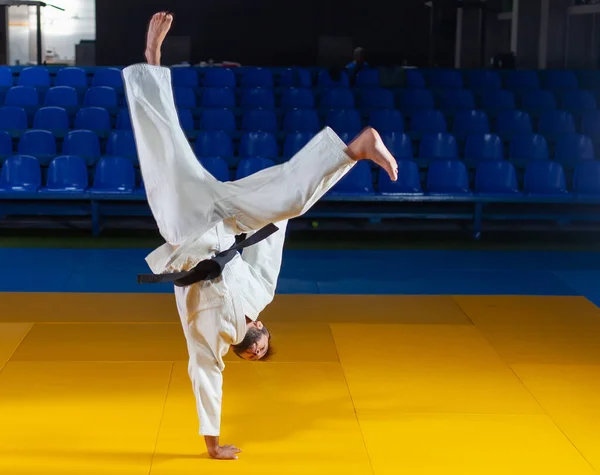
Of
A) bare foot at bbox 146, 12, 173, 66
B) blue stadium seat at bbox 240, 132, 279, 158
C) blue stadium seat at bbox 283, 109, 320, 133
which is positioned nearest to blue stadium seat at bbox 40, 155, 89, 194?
blue stadium seat at bbox 240, 132, 279, 158

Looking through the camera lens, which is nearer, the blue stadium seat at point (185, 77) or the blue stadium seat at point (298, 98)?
the blue stadium seat at point (298, 98)

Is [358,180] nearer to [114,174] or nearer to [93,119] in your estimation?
[114,174]

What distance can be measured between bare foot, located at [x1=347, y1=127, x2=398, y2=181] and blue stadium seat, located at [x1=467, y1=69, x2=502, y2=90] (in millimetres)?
8777

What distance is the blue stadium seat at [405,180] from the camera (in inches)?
363

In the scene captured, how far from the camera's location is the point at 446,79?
1166cm

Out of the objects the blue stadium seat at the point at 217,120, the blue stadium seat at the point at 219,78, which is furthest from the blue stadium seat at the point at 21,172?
the blue stadium seat at the point at 219,78

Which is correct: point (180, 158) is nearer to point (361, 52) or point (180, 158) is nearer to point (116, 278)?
point (116, 278)

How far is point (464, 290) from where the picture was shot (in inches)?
289

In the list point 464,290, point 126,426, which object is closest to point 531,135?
point 464,290

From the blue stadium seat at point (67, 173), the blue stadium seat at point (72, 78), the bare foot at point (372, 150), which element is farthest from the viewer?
the blue stadium seat at point (72, 78)

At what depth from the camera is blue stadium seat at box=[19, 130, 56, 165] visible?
376 inches

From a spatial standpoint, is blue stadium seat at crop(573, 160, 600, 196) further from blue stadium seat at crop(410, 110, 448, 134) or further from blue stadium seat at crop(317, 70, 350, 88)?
blue stadium seat at crop(317, 70, 350, 88)

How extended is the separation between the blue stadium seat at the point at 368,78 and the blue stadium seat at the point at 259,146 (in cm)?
261

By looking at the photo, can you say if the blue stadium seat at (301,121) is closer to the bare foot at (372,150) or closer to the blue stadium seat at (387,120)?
the blue stadium seat at (387,120)
